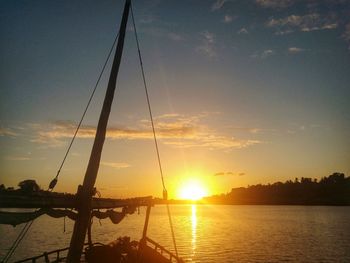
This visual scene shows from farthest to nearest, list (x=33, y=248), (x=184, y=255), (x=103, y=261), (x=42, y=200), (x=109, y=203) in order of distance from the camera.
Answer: (x=33, y=248) < (x=184, y=255) < (x=103, y=261) < (x=109, y=203) < (x=42, y=200)

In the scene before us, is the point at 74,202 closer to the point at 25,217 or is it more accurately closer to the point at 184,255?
the point at 25,217

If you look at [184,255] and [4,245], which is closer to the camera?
[184,255]

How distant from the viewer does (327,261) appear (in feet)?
196

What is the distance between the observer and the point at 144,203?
22.4 meters

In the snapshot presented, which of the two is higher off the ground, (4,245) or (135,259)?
(135,259)

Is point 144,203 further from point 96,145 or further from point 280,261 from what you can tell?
point 280,261

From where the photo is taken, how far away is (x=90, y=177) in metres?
10.4

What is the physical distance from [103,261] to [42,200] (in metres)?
11.9

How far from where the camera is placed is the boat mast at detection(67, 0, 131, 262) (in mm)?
9916

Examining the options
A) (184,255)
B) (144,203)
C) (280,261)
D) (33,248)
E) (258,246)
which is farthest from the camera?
(258,246)

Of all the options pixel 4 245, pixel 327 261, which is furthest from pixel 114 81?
pixel 4 245

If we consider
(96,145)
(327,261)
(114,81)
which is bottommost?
(327,261)

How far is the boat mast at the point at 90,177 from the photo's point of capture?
992 centimetres

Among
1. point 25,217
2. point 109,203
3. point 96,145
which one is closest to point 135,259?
point 109,203
